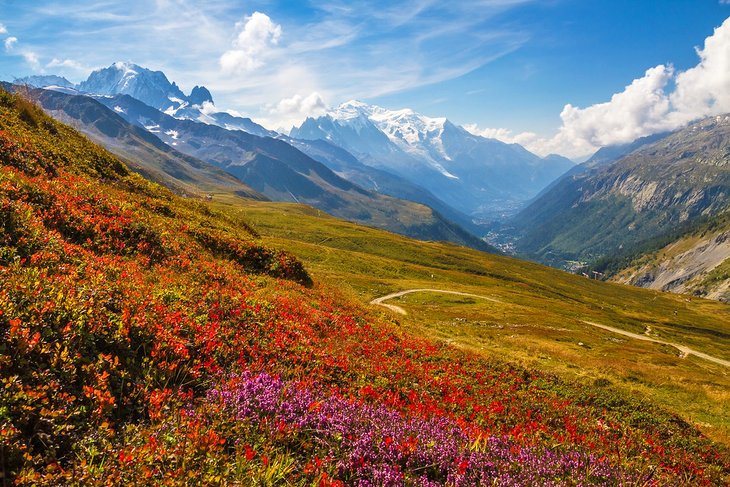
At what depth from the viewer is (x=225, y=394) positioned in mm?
8172

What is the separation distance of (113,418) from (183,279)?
34.0 ft

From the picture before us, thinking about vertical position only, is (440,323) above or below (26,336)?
below

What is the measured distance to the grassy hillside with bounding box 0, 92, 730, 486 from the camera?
616 centimetres

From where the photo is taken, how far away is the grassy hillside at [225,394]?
6.16 m

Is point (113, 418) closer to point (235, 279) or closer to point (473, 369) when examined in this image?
point (235, 279)

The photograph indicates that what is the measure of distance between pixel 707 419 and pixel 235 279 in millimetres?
32331

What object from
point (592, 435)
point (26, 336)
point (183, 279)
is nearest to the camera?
point (26, 336)

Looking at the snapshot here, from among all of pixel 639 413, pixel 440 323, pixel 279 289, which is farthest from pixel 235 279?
pixel 440 323

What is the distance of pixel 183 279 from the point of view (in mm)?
16750

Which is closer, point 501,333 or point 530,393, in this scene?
point 530,393

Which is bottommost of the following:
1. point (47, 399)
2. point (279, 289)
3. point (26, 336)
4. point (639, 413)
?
point (639, 413)

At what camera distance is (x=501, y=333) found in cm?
4738

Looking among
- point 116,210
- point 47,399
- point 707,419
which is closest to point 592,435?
point 47,399

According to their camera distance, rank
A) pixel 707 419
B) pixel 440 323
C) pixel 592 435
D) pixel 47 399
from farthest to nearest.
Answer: pixel 440 323 → pixel 707 419 → pixel 592 435 → pixel 47 399
